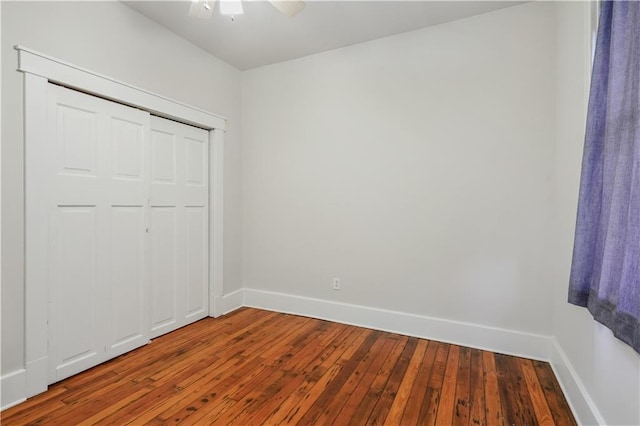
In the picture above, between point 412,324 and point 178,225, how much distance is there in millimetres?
2376

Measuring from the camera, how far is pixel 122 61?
2.27 metres

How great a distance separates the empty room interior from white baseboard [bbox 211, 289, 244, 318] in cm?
2

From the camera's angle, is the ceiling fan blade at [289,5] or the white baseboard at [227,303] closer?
the ceiling fan blade at [289,5]

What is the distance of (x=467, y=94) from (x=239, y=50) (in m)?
2.23

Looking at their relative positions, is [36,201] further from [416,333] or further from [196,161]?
[416,333]

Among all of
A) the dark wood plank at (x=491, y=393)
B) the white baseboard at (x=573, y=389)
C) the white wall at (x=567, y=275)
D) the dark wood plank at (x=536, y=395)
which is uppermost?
the white wall at (x=567, y=275)

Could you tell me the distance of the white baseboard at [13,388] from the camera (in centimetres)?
165

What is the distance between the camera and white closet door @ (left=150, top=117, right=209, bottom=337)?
2600 mm

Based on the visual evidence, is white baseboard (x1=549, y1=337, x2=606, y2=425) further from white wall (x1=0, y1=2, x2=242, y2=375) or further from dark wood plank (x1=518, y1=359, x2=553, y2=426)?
white wall (x1=0, y1=2, x2=242, y2=375)

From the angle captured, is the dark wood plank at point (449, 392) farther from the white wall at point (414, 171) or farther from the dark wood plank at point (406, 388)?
the white wall at point (414, 171)

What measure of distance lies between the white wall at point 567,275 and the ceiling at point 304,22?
75 cm

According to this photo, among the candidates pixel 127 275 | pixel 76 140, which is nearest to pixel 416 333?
pixel 127 275

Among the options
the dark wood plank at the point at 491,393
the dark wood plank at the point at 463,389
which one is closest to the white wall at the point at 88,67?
the dark wood plank at the point at 463,389

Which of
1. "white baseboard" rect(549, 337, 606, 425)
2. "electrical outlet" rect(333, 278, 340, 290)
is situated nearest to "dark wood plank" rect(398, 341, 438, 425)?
"white baseboard" rect(549, 337, 606, 425)
